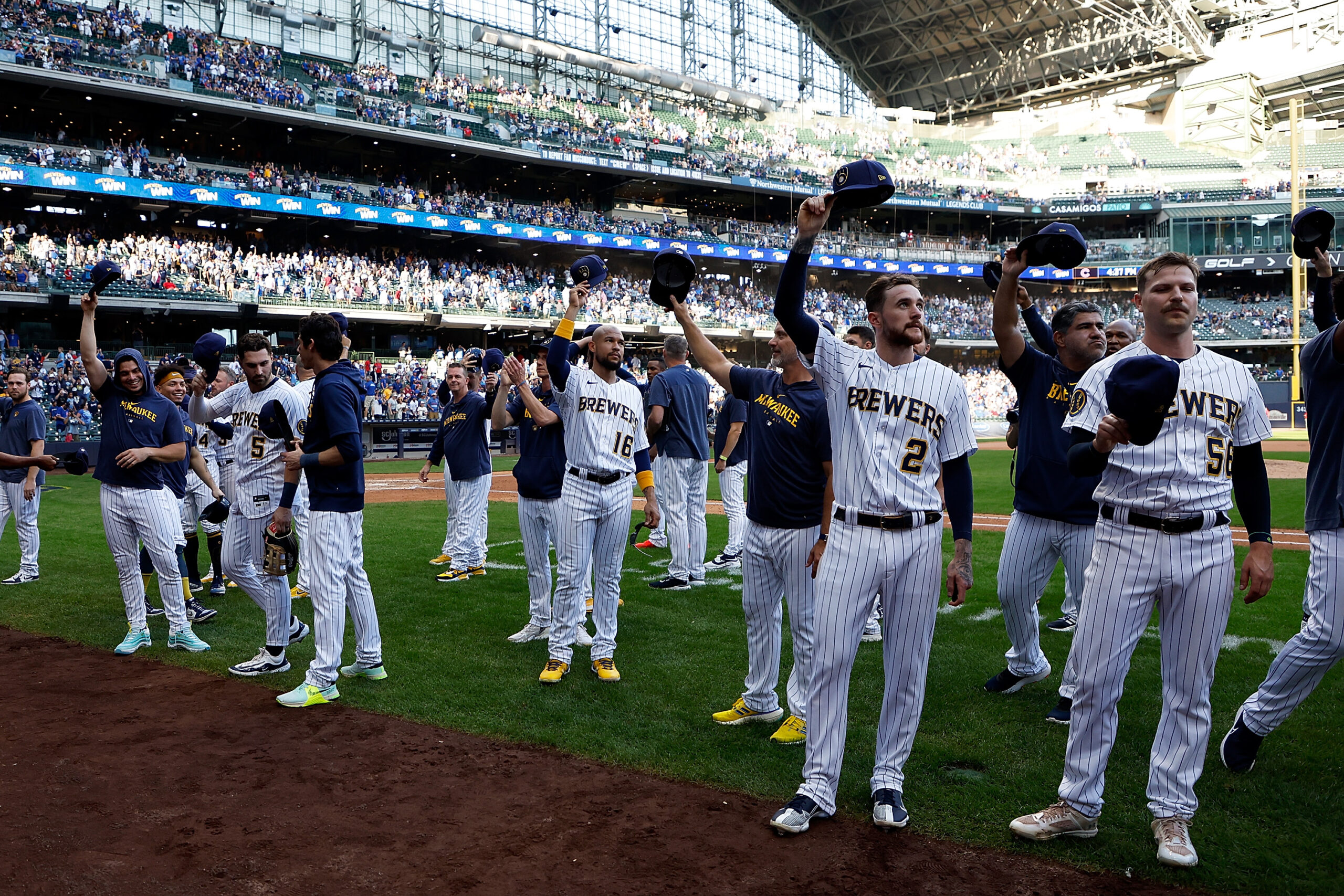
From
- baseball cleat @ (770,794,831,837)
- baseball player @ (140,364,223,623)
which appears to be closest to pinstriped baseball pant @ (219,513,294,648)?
baseball player @ (140,364,223,623)

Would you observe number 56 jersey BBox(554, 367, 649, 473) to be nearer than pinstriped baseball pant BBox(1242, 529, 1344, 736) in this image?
A: No

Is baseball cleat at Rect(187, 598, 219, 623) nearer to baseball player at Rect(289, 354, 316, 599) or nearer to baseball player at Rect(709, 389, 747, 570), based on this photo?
baseball player at Rect(289, 354, 316, 599)

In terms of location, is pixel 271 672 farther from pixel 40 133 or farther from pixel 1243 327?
pixel 1243 327

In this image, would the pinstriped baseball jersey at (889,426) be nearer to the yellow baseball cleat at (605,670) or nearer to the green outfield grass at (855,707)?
the green outfield grass at (855,707)

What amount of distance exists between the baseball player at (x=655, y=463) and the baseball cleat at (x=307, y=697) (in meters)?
3.91

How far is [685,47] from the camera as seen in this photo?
50750 millimetres

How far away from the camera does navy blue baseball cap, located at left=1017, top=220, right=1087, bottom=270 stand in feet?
13.4

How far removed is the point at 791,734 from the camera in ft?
16.2

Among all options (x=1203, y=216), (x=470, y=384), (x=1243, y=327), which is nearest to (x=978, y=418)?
(x=1243, y=327)

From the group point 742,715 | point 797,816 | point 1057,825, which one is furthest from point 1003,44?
point 797,816

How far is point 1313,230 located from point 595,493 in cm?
426

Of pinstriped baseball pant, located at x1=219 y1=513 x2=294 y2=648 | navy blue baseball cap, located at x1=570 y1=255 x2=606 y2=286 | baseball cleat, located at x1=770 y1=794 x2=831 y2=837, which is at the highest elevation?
navy blue baseball cap, located at x1=570 y1=255 x2=606 y2=286

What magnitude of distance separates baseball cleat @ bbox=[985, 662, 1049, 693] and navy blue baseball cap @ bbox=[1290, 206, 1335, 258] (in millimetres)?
2799

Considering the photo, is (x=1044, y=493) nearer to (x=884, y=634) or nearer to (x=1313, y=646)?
(x=1313, y=646)
